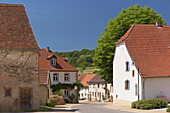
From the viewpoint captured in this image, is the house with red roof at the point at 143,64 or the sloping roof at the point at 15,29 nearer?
the sloping roof at the point at 15,29

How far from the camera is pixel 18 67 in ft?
92.1

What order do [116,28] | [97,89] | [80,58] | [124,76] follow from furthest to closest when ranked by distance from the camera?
1. [80,58]
2. [97,89]
3. [116,28]
4. [124,76]

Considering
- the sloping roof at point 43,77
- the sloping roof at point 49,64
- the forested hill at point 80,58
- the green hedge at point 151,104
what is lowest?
the green hedge at point 151,104

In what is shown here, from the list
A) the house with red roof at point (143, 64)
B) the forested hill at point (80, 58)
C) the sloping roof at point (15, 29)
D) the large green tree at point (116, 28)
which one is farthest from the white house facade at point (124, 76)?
the forested hill at point (80, 58)

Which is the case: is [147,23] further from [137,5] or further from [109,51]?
[109,51]

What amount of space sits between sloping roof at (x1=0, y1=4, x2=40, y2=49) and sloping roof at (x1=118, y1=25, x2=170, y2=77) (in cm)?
1533

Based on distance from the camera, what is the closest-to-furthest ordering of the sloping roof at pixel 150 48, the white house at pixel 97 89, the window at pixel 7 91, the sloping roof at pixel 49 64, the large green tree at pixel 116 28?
the window at pixel 7 91, the sloping roof at pixel 150 48, the large green tree at pixel 116 28, the sloping roof at pixel 49 64, the white house at pixel 97 89

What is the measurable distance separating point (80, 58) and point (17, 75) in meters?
143

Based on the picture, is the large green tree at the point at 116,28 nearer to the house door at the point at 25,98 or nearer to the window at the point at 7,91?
the house door at the point at 25,98

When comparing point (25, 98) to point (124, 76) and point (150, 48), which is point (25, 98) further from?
point (150, 48)

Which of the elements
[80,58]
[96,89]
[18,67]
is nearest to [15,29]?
[18,67]

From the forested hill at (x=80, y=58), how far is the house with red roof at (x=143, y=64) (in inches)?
4173

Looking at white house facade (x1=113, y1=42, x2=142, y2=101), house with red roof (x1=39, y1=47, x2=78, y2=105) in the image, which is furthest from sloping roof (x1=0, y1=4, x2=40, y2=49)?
house with red roof (x1=39, y1=47, x2=78, y2=105)

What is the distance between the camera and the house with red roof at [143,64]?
122ft
